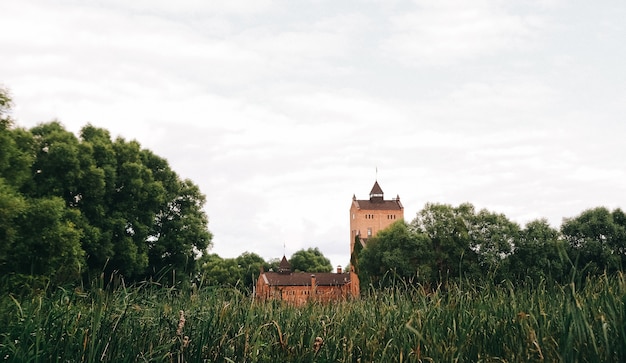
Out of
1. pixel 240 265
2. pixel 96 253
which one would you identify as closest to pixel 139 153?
pixel 96 253

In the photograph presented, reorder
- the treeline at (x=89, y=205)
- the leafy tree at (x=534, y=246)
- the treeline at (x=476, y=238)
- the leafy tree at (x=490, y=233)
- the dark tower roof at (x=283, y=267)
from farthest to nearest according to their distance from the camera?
the dark tower roof at (x=283, y=267) < the leafy tree at (x=490, y=233) < the treeline at (x=476, y=238) < the leafy tree at (x=534, y=246) < the treeline at (x=89, y=205)

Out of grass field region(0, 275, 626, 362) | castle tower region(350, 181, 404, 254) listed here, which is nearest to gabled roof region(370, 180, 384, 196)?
castle tower region(350, 181, 404, 254)

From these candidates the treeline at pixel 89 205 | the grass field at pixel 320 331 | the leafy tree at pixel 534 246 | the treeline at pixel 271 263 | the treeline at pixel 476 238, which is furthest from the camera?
the treeline at pixel 271 263

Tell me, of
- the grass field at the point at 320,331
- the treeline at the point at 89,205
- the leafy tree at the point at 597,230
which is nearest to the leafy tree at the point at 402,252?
the leafy tree at the point at 597,230

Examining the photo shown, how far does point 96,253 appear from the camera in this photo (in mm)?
27828

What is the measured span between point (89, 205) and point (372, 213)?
74376mm

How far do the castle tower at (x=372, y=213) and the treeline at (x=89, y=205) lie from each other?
211 feet

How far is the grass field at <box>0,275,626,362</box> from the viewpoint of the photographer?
4.64m

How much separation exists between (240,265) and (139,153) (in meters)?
60.3

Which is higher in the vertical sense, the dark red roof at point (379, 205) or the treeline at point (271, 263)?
the dark red roof at point (379, 205)

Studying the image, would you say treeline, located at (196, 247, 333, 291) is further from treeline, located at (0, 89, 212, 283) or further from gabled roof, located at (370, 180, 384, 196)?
treeline, located at (0, 89, 212, 283)

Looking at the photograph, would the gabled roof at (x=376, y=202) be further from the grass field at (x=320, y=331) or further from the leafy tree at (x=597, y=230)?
the grass field at (x=320, y=331)

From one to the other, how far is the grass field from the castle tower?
9179 centimetres

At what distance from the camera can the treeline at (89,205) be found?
71.6 feet
